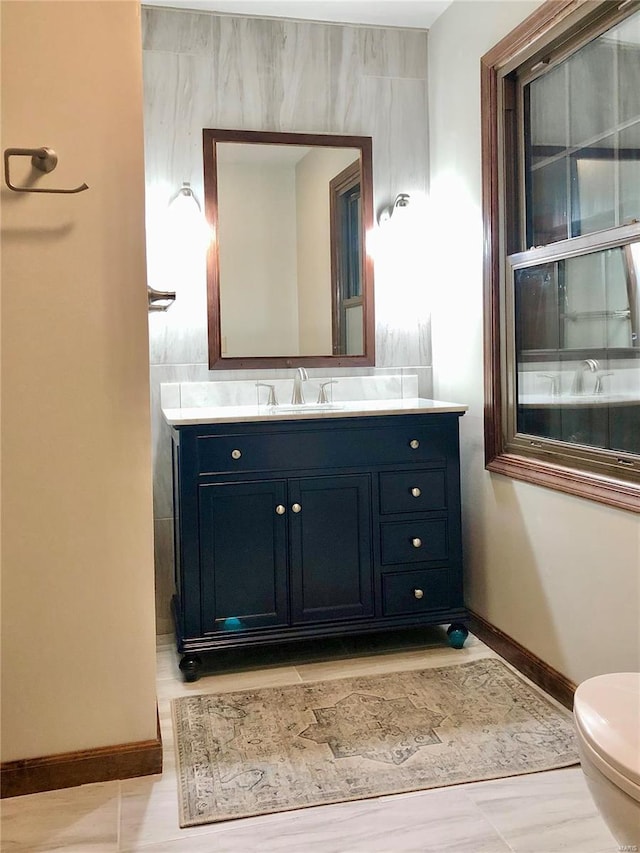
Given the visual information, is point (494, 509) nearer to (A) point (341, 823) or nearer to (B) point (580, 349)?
(B) point (580, 349)

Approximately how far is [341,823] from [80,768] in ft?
2.16

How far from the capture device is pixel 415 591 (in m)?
2.74

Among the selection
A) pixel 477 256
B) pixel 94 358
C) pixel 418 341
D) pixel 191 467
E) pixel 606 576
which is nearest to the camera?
pixel 94 358

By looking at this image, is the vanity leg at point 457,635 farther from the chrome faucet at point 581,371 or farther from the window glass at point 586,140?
the window glass at point 586,140

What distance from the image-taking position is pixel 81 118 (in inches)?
71.1

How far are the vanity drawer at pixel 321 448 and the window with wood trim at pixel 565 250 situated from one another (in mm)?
245

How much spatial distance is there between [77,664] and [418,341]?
6.40 feet

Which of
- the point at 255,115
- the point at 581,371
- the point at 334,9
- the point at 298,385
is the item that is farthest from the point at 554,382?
the point at 334,9

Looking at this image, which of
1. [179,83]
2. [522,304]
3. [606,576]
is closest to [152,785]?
[606,576]

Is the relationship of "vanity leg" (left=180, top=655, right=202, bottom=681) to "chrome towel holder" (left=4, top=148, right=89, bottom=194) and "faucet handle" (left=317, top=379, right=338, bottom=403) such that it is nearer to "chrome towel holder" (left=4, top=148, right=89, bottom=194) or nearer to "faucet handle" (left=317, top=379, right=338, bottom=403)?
"faucet handle" (left=317, top=379, right=338, bottom=403)

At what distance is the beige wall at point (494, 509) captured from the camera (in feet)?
6.86

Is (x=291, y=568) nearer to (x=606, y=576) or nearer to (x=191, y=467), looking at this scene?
(x=191, y=467)

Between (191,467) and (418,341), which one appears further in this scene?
(418,341)

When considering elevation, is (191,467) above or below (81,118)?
below
